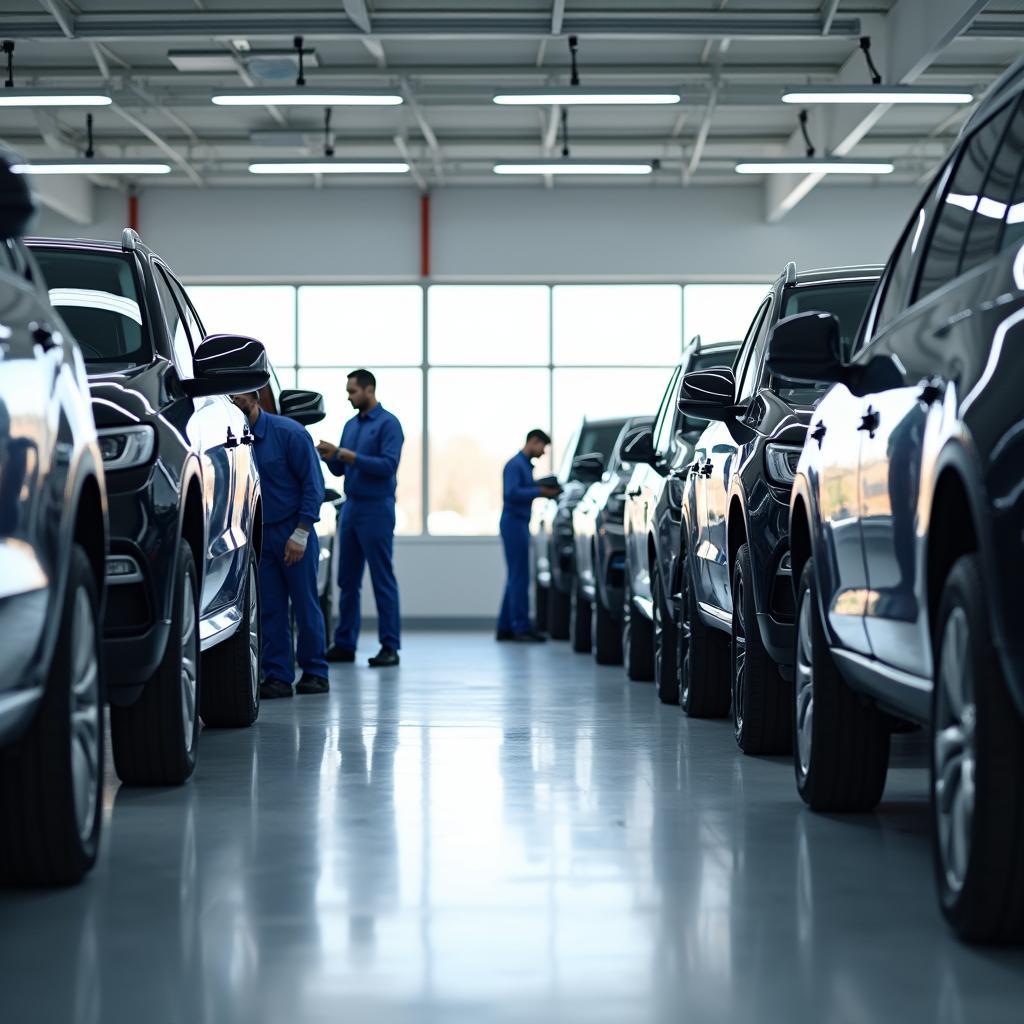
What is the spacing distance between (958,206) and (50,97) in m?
12.4

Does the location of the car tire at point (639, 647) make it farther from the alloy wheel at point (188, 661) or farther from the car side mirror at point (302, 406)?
the alloy wheel at point (188, 661)

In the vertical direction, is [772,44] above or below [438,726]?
above

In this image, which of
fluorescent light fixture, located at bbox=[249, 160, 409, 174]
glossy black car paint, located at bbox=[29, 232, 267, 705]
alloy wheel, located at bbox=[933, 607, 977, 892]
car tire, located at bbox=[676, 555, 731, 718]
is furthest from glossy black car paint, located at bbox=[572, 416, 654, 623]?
alloy wheel, located at bbox=[933, 607, 977, 892]

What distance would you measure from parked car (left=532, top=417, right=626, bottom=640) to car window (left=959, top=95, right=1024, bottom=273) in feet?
34.7

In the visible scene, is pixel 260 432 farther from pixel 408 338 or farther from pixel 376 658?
pixel 408 338

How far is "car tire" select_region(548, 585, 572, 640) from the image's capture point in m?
17.3

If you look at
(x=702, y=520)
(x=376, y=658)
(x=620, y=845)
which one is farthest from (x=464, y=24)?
(x=620, y=845)

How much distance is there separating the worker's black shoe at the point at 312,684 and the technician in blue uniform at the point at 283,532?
26cm

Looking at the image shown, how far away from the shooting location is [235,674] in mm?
7852

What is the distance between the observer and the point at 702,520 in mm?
7703

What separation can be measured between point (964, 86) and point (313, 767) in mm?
10957

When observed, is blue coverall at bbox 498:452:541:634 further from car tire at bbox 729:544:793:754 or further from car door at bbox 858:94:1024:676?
car door at bbox 858:94:1024:676

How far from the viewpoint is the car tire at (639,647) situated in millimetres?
10953

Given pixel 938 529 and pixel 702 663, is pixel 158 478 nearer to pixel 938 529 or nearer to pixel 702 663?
pixel 938 529
